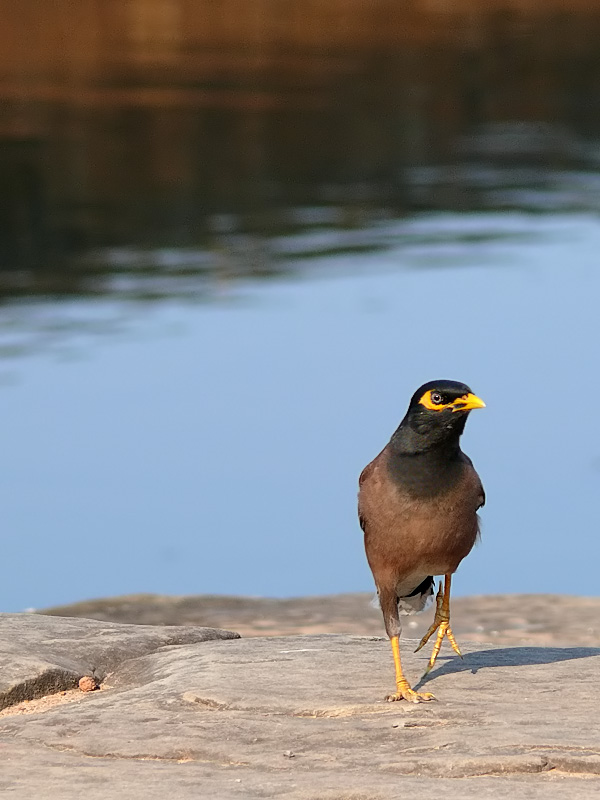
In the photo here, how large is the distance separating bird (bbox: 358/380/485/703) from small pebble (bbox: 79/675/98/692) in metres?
1.42

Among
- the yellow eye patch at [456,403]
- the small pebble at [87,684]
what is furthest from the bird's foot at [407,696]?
the small pebble at [87,684]

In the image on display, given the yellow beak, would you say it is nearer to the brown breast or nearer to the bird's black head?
the bird's black head

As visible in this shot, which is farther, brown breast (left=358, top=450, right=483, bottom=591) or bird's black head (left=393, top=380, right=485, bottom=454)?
brown breast (left=358, top=450, right=483, bottom=591)

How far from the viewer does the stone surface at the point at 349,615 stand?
34.1 ft

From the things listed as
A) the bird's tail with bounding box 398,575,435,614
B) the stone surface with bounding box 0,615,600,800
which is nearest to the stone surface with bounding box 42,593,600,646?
the stone surface with bounding box 0,615,600,800

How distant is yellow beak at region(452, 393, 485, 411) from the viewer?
603 cm

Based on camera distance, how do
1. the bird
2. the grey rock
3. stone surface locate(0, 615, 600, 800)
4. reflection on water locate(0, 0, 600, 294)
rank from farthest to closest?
reflection on water locate(0, 0, 600, 294) < the grey rock < the bird < stone surface locate(0, 615, 600, 800)

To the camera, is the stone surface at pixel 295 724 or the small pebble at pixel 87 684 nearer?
the stone surface at pixel 295 724

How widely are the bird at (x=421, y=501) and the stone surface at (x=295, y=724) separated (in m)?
0.36

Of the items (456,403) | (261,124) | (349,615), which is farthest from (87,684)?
(261,124)

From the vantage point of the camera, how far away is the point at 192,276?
778 inches

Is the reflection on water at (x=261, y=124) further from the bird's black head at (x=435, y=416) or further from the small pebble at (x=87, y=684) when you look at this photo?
the bird's black head at (x=435, y=416)

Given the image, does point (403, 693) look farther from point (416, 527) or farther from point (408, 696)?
point (416, 527)

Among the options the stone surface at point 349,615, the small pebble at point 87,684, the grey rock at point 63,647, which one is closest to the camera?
the grey rock at point 63,647
